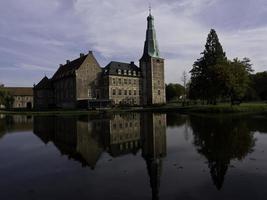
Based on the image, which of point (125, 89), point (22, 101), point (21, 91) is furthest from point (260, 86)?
point (21, 91)

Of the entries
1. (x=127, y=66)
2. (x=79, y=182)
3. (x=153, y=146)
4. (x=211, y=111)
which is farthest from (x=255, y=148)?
(x=127, y=66)

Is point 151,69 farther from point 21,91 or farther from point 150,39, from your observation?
point 21,91

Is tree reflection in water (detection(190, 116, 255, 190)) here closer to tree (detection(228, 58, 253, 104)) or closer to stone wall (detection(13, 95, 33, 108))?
tree (detection(228, 58, 253, 104))

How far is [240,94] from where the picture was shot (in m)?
55.3

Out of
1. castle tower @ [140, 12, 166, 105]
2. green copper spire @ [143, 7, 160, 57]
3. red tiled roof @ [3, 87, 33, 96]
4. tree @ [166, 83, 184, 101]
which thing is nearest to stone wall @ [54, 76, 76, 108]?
castle tower @ [140, 12, 166, 105]

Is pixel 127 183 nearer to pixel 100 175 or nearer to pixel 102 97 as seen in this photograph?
pixel 100 175

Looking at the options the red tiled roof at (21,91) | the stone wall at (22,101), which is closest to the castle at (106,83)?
the red tiled roof at (21,91)

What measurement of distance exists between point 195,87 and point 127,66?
29.6 meters

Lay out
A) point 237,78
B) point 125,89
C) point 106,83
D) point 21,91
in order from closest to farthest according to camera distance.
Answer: point 237,78
point 106,83
point 125,89
point 21,91

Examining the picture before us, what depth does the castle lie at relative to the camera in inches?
3172

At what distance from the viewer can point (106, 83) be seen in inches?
3260

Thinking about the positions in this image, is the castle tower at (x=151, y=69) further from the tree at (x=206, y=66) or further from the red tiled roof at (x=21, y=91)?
the red tiled roof at (x=21, y=91)

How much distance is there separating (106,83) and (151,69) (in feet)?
51.3

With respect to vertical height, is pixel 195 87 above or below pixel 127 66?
below
